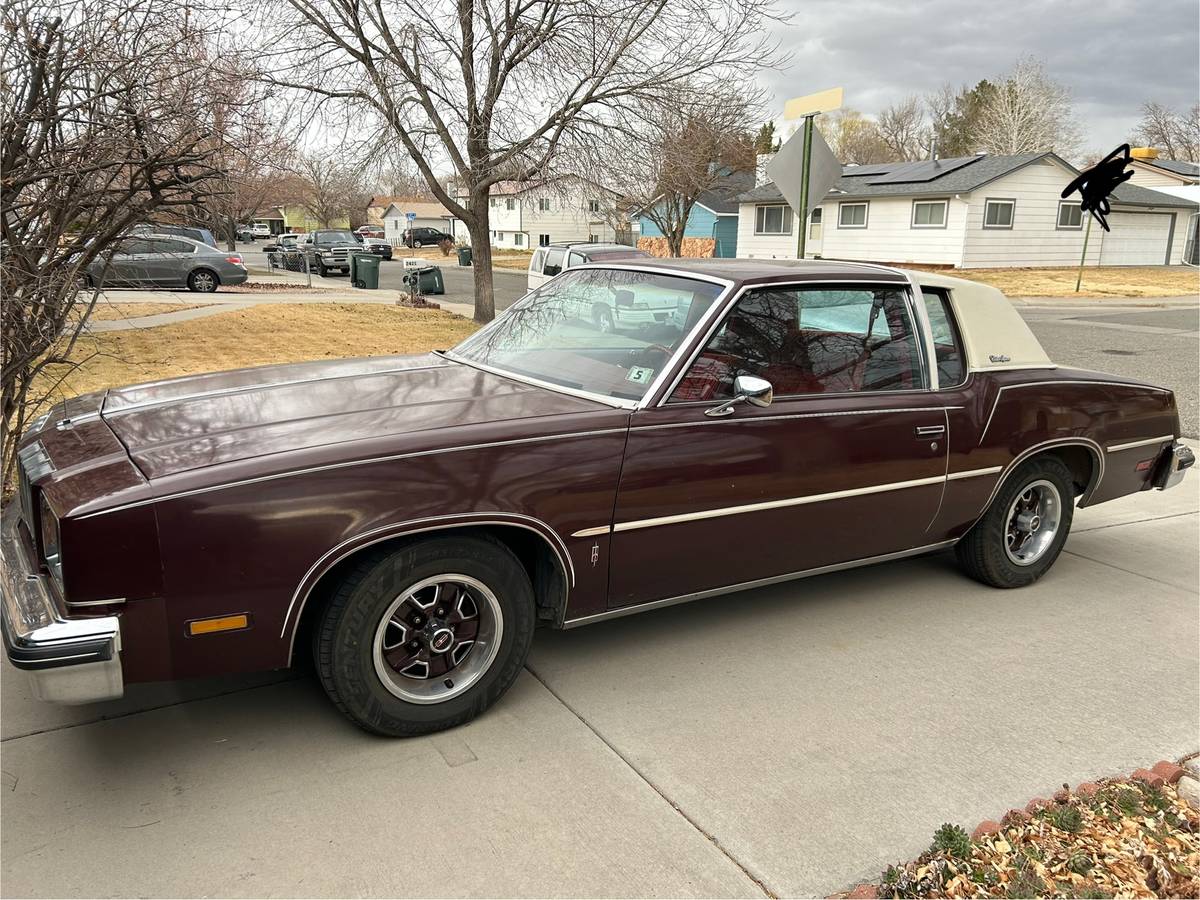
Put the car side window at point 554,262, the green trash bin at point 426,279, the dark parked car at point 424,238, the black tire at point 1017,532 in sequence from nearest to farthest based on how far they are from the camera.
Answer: the black tire at point 1017,532, the car side window at point 554,262, the green trash bin at point 426,279, the dark parked car at point 424,238

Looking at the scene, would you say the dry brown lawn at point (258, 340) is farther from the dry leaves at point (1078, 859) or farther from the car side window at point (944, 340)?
the dry leaves at point (1078, 859)

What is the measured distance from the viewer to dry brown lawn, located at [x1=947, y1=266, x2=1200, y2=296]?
26703mm

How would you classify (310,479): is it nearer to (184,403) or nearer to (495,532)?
(495,532)

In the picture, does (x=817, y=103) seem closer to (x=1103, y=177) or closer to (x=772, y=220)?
(x=1103, y=177)

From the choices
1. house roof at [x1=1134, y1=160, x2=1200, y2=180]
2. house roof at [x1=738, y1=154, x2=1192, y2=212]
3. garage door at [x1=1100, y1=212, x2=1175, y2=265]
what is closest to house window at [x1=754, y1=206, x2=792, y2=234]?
house roof at [x1=738, y1=154, x2=1192, y2=212]

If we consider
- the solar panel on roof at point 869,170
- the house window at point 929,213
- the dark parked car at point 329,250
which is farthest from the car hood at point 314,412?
the solar panel on roof at point 869,170

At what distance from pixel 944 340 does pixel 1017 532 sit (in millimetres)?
1193

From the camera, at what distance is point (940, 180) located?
3297 cm

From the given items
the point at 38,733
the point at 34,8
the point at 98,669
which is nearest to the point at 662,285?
the point at 98,669

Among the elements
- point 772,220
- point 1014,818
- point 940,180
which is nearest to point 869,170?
point 772,220

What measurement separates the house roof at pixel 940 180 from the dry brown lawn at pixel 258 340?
19.5 meters

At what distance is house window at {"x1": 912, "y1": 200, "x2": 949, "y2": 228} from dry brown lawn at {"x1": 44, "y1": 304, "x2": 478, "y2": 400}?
70.2 ft

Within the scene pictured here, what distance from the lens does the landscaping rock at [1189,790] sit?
9.59 feet

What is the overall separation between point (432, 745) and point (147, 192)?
14.1ft
